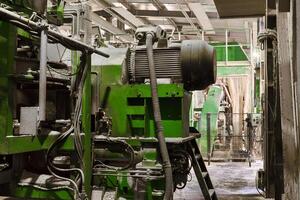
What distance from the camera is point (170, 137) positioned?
3635 millimetres

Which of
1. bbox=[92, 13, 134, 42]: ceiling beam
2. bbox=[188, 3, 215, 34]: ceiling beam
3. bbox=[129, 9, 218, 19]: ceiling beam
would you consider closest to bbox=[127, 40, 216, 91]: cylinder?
bbox=[92, 13, 134, 42]: ceiling beam

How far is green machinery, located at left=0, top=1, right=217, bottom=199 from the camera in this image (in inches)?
101

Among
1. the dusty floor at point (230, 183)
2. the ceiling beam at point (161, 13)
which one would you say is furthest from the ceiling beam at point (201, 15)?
the dusty floor at point (230, 183)

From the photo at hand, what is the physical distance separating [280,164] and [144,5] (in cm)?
532

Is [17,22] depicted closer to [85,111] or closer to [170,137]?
[85,111]

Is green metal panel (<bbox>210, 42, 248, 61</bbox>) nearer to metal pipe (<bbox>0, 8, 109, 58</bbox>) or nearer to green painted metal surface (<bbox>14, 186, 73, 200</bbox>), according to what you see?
metal pipe (<bbox>0, 8, 109, 58</bbox>)

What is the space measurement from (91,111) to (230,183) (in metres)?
3.14

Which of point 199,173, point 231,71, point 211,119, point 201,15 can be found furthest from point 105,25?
point 199,173

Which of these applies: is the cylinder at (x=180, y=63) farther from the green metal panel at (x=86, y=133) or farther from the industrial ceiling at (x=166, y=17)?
the industrial ceiling at (x=166, y=17)

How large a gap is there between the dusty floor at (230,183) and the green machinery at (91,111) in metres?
0.75

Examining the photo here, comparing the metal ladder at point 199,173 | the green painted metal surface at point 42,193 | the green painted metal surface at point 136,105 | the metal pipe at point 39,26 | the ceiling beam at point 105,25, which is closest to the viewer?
the metal pipe at point 39,26

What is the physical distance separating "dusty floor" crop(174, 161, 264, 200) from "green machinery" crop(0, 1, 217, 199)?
2.47ft

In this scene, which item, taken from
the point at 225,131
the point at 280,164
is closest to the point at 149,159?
the point at 280,164

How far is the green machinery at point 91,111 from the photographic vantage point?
256 cm
